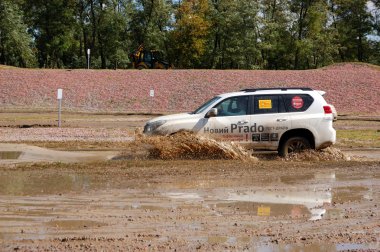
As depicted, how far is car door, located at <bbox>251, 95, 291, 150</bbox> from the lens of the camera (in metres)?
15.4

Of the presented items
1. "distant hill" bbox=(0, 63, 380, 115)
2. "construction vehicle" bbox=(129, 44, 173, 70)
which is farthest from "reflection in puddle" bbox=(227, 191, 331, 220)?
"construction vehicle" bbox=(129, 44, 173, 70)

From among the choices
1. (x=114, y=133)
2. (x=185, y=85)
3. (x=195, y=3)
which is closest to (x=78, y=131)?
(x=114, y=133)

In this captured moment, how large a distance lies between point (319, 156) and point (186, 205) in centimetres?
702

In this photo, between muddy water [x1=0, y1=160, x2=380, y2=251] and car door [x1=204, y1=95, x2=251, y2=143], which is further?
car door [x1=204, y1=95, x2=251, y2=143]

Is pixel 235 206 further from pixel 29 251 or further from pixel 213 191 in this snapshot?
pixel 29 251

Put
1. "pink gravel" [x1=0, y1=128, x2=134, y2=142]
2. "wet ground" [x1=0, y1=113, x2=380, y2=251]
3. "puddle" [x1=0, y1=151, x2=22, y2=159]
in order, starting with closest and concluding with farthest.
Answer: "wet ground" [x1=0, y1=113, x2=380, y2=251]
"puddle" [x1=0, y1=151, x2=22, y2=159]
"pink gravel" [x1=0, y1=128, x2=134, y2=142]

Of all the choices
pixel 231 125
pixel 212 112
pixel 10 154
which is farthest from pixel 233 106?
pixel 10 154

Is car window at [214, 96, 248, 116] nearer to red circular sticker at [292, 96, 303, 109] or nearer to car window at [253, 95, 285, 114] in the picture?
car window at [253, 95, 285, 114]

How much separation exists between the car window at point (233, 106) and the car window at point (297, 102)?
99 centimetres

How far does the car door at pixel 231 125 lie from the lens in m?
15.3

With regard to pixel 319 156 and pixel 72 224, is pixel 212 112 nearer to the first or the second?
pixel 319 156

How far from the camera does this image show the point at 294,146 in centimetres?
1555

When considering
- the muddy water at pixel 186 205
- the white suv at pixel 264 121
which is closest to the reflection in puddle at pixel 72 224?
the muddy water at pixel 186 205

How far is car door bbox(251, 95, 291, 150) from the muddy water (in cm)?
215
